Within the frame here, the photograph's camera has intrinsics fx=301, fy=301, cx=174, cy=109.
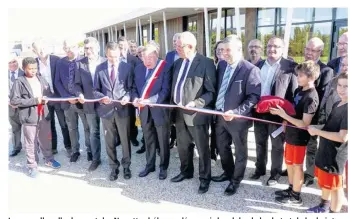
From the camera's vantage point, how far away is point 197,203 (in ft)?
11.2

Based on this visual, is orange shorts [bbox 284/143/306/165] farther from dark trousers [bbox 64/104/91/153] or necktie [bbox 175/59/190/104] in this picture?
dark trousers [bbox 64/104/91/153]

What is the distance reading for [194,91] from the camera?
354cm

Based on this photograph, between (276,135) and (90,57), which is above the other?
(90,57)

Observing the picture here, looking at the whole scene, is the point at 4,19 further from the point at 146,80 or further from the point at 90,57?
the point at 146,80

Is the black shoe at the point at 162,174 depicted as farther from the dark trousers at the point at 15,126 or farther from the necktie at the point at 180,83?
the dark trousers at the point at 15,126

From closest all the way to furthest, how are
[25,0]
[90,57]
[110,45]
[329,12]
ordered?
[25,0]
[110,45]
[90,57]
[329,12]

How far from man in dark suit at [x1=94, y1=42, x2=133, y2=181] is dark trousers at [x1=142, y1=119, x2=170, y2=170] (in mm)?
286

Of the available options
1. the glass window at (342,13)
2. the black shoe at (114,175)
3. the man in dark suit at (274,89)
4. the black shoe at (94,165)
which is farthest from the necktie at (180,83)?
the glass window at (342,13)

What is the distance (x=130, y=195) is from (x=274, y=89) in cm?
215

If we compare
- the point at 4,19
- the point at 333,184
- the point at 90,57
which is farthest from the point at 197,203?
the point at 4,19

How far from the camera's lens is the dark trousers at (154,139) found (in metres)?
4.05

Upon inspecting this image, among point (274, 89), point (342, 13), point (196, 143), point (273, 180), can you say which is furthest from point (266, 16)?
point (196, 143)

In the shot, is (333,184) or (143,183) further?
(143,183)

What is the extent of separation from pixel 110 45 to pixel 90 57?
489 mm
